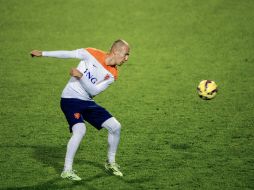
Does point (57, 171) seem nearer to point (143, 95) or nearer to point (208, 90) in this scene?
point (208, 90)

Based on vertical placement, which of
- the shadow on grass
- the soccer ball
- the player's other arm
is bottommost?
the shadow on grass

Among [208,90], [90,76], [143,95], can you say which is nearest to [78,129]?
[90,76]

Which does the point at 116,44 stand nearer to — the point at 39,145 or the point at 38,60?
the point at 39,145

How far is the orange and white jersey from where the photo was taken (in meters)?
8.77

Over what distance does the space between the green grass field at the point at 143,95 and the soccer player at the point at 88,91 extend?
56 cm

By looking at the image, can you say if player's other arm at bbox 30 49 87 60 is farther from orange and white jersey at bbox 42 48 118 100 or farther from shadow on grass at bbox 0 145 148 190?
shadow on grass at bbox 0 145 148 190

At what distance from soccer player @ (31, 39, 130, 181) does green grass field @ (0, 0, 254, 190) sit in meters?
0.56

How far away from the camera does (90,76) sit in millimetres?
8781

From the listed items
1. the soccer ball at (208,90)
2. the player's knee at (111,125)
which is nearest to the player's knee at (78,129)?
the player's knee at (111,125)

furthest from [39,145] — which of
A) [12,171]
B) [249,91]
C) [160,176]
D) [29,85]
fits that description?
[249,91]

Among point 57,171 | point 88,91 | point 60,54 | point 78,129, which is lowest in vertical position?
point 57,171

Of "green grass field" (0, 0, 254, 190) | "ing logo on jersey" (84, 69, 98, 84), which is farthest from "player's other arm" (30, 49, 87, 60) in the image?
"green grass field" (0, 0, 254, 190)

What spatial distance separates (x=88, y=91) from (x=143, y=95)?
5.11m

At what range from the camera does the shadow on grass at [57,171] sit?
8.45 metres
